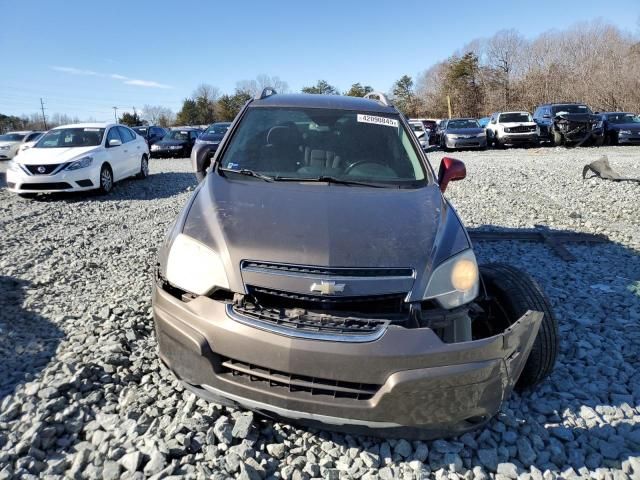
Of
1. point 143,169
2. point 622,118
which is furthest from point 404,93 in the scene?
point 143,169

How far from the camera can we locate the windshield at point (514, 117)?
21.6 m

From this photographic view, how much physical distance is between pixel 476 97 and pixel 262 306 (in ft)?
194

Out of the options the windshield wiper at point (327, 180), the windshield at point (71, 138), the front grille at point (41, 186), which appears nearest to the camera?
the windshield wiper at point (327, 180)

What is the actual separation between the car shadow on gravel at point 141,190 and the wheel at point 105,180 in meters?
0.13

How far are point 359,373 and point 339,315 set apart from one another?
11.1 inches

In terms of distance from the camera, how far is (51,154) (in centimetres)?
947

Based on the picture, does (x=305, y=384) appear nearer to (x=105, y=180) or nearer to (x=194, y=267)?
(x=194, y=267)

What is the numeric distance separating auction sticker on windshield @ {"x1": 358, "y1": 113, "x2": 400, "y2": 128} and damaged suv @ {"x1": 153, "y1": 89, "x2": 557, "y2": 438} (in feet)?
3.66

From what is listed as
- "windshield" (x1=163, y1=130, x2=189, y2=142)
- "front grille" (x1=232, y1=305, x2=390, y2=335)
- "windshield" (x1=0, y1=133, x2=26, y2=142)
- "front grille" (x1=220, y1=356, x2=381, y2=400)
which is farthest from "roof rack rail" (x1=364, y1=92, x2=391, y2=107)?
"windshield" (x1=0, y1=133, x2=26, y2=142)

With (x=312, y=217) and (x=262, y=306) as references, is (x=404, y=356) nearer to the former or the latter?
(x=262, y=306)

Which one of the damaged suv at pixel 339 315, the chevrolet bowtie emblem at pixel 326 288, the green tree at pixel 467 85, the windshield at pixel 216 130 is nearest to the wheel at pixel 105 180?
the damaged suv at pixel 339 315

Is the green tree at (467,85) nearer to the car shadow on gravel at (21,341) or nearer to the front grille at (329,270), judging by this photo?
the car shadow on gravel at (21,341)

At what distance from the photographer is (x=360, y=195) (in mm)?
2873

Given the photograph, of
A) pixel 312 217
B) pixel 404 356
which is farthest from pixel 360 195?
pixel 404 356
